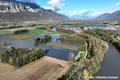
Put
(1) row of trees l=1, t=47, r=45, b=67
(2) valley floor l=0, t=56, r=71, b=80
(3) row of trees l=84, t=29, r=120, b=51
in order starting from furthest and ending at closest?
(3) row of trees l=84, t=29, r=120, b=51, (1) row of trees l=1, t=47, r=45, b=67, (2) valley floor l=0, t=56, r=71, b=80

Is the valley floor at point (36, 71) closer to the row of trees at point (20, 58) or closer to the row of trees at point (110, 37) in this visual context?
the row of trees at point (20, 58)

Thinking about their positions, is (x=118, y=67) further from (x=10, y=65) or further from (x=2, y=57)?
(x=2, y=57)

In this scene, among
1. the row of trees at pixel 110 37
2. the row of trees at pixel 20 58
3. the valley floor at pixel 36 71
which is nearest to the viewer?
the valley floor at pixel 36 71

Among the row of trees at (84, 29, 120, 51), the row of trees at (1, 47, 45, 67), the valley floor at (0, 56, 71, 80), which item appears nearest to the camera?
the valley floor at (0, 56, 71, 80)

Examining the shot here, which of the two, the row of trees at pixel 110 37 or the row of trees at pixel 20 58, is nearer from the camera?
the row of trees at pixel 20 58

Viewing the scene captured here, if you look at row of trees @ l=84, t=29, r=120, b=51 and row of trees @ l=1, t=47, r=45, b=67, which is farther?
row of trees @ l=84, t=29, r=120, b=51

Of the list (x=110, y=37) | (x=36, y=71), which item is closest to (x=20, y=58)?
(x=36, y=71)

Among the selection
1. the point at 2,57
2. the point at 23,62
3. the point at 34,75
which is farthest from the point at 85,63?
the point at 2,57

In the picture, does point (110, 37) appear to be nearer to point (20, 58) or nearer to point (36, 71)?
point (36, 71)

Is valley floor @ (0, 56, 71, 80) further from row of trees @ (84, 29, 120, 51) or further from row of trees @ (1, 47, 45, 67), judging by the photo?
row of trees @ (84, 29, 120, 51)

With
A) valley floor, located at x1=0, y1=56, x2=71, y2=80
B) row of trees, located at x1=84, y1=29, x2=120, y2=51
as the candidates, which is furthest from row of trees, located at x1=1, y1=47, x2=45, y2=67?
row of trees, located at x1=84, y1=29, x2=120, y2=51

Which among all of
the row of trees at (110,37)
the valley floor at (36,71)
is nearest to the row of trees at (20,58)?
the valley floor at (36,71)
